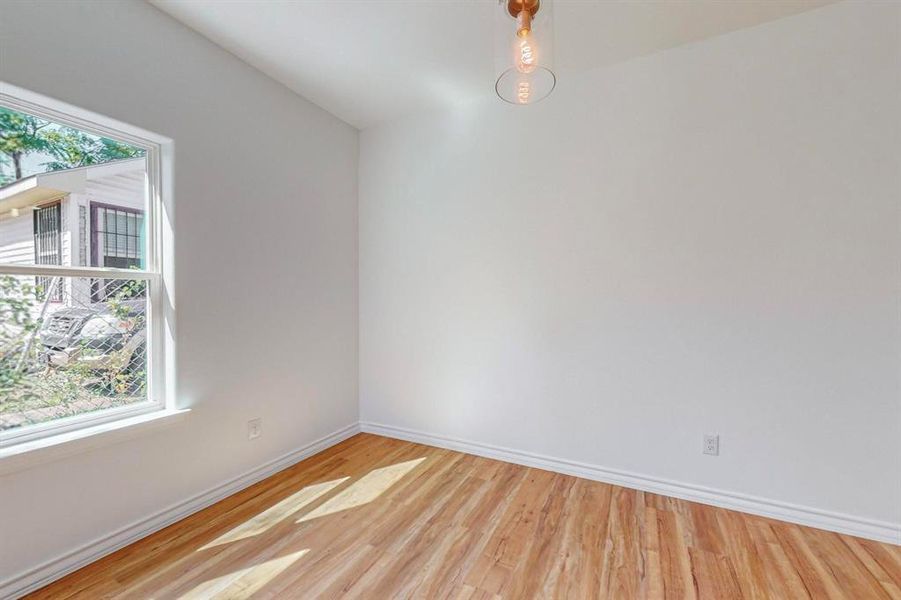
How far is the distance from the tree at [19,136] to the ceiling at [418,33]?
34.2 inches

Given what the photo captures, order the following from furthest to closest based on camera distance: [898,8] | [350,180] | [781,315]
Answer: [350,180] < [781,315] < [898,8]

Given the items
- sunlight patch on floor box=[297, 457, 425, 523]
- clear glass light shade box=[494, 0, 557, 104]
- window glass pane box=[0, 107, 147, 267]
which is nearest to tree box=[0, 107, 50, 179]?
window glass pane box=[0, 107, 147, 267]

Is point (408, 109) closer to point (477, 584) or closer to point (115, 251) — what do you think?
point (115, 251)

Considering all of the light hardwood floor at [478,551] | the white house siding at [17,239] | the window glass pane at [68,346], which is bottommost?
the light hardwood floor at [478,551]

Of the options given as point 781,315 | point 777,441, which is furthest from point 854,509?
point 781,315

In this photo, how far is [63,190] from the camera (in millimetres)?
1798

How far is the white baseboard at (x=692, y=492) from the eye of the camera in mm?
1951

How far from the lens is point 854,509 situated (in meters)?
1.97

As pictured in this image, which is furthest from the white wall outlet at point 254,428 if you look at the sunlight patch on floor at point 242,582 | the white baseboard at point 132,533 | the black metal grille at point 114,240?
the black metal grille at point 114,240

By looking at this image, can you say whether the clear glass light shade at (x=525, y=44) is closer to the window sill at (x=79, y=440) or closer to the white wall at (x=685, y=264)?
the white wall at (x=685, y=264)

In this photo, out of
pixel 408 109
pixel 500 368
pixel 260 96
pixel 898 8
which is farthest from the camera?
pixel 408 109

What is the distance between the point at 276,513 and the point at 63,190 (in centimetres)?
194

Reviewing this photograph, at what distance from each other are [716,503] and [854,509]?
1.96 feet

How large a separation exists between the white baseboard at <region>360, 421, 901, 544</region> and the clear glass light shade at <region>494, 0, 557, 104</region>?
7.60 feet
